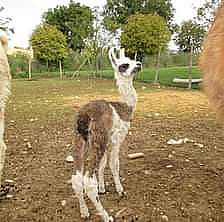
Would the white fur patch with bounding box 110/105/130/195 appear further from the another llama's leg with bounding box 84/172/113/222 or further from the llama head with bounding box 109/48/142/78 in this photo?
the another llama's leg with bounding box 84/172/113/222

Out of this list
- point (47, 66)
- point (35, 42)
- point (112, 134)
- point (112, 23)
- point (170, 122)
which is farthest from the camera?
point (47, 66)

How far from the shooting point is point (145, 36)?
21.8m

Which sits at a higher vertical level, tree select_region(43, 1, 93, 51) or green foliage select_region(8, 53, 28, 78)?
tree select_region(43, 1, 93, 51)

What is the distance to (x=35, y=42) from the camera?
1203 inches

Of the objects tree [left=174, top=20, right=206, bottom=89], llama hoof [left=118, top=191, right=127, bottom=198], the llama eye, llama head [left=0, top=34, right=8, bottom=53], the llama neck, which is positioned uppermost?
tree [left=174, top=20, right=206, bottom=89]

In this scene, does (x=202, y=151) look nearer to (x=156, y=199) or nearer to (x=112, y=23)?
(x=156, y=199)

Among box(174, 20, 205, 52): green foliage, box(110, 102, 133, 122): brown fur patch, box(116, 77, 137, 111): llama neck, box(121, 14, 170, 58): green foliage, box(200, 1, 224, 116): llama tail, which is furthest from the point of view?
box(121, 14, 170, 58): green foliage

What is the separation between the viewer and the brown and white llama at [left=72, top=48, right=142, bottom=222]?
11.1 feet

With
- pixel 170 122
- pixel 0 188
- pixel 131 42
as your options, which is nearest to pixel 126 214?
pixel 0 188

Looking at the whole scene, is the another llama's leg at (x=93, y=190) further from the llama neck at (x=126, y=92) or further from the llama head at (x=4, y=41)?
the llama head at (x=4, y=41)

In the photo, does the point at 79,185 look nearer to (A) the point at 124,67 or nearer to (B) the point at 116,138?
(B) the point at 116,138

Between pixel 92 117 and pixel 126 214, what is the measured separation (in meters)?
1.01

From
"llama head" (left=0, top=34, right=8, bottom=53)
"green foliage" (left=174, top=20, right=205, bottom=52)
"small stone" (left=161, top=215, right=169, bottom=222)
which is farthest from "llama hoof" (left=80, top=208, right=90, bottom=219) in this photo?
"green foliage" (left=174, top=20, right=205, bottom=52)

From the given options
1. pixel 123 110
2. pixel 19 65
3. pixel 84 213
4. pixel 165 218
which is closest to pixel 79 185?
pixel 84 213
